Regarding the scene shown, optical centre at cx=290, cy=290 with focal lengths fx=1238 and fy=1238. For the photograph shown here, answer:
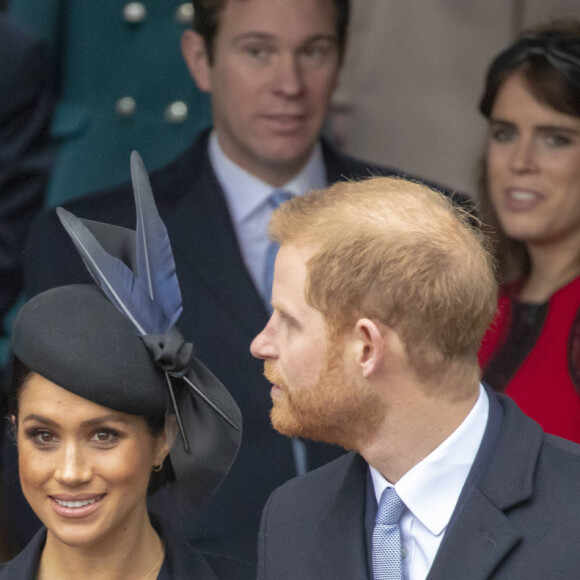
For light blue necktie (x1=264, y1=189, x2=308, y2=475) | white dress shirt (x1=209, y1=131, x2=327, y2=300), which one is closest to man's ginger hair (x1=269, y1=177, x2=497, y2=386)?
light blue necktie (x1=264, y1=189, x2=308, y2=475)

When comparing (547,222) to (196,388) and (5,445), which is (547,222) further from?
(5,445)

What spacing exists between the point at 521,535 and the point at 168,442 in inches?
27.8

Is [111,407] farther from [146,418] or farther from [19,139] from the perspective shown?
[19,139]

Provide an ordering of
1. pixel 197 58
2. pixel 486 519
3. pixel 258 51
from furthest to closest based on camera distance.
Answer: pixel 197 58
pixel 258 51
pixel 486 519

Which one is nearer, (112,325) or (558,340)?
(112,325)

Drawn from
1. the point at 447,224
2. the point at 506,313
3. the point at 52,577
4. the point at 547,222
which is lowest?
the point at 52,577

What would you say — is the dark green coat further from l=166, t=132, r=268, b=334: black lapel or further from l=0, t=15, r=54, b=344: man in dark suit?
l=166, t=132, r=268, b=334: black lapel

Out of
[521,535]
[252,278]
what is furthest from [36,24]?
[521,535]

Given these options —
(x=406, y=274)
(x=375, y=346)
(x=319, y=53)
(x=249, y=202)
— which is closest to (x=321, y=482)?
(x=375, y=346)

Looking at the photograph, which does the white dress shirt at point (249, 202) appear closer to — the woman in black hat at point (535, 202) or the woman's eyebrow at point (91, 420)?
the woman in black hat at point (535, 202)

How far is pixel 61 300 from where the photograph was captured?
2346 millimetres

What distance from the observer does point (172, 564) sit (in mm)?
2471

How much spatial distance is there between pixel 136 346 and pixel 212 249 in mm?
851

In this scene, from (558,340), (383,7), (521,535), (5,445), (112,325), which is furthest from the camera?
(383,7)
